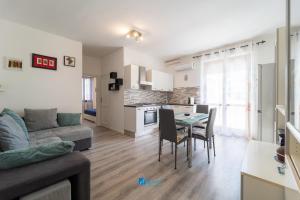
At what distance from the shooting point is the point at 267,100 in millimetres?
2816

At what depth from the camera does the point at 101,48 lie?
4.44 m

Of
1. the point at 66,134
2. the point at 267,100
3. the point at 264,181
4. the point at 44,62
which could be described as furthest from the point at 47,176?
the point at 267,100

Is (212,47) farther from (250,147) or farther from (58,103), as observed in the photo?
(58,103)

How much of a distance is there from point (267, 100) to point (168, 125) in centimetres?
212

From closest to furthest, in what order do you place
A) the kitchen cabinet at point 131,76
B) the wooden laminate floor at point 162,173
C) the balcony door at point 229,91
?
the wooden laminate floor at point 162,173, the balcony door at point 229,91, the kitchen cabinet at point 131,76

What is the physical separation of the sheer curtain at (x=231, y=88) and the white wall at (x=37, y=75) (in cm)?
400

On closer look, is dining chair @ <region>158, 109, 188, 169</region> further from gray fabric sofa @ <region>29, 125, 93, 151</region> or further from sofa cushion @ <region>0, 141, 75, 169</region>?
gray fabric sofa @ <region>29, 125, 93, 151</region>

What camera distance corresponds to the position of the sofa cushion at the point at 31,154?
3.10 ft

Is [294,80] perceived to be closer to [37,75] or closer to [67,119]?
[67,119]

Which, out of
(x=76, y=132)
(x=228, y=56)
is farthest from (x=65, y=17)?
(x=228, y=56)

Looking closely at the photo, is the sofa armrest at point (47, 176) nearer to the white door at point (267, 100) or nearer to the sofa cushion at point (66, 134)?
the sofa cushion at point (66, 134)

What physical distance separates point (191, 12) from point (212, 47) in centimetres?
217

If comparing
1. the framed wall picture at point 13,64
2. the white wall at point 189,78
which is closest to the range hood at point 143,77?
the white wall at point 189,78

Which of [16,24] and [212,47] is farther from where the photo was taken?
[212,47]
